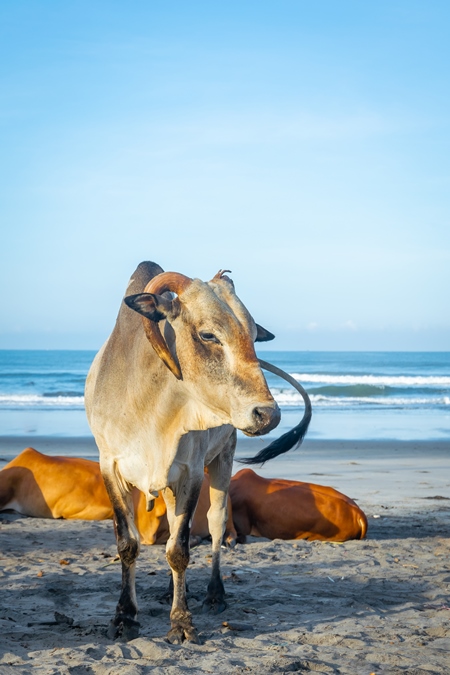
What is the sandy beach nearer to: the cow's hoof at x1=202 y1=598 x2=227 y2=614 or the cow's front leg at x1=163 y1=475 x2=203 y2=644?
the cow's hoof at x1=202 y1=598 x2=227 y2=614

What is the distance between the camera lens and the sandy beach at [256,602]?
4.36 meters

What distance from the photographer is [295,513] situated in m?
7.81

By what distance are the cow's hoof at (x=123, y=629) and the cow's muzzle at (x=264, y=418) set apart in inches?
63.3

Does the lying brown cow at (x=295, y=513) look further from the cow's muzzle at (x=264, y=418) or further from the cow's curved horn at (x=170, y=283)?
the cow's muzzle at (x=264, y=418)

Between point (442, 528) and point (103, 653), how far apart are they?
4.84 metres

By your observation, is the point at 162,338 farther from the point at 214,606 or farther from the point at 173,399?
the point at 214,606

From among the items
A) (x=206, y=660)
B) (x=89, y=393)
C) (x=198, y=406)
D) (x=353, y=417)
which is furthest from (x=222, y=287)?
(x=353, y=417)

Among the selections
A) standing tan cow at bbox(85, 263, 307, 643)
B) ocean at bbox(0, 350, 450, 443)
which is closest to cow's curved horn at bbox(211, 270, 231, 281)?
standing tan cow at bbox(85, 263, 307, 643)

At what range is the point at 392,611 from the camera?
17.9 feet

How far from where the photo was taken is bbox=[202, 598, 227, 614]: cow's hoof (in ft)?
18.1

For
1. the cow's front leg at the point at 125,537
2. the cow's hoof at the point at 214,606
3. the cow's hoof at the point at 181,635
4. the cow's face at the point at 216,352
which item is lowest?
the cow's hoof at the point at 214,606

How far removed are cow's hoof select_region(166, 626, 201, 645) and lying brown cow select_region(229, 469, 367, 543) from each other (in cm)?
296

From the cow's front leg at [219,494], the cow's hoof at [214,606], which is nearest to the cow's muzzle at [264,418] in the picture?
the cow's hoof at [214,606]

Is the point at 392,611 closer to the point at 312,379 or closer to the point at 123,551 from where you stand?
the point at 123,551
